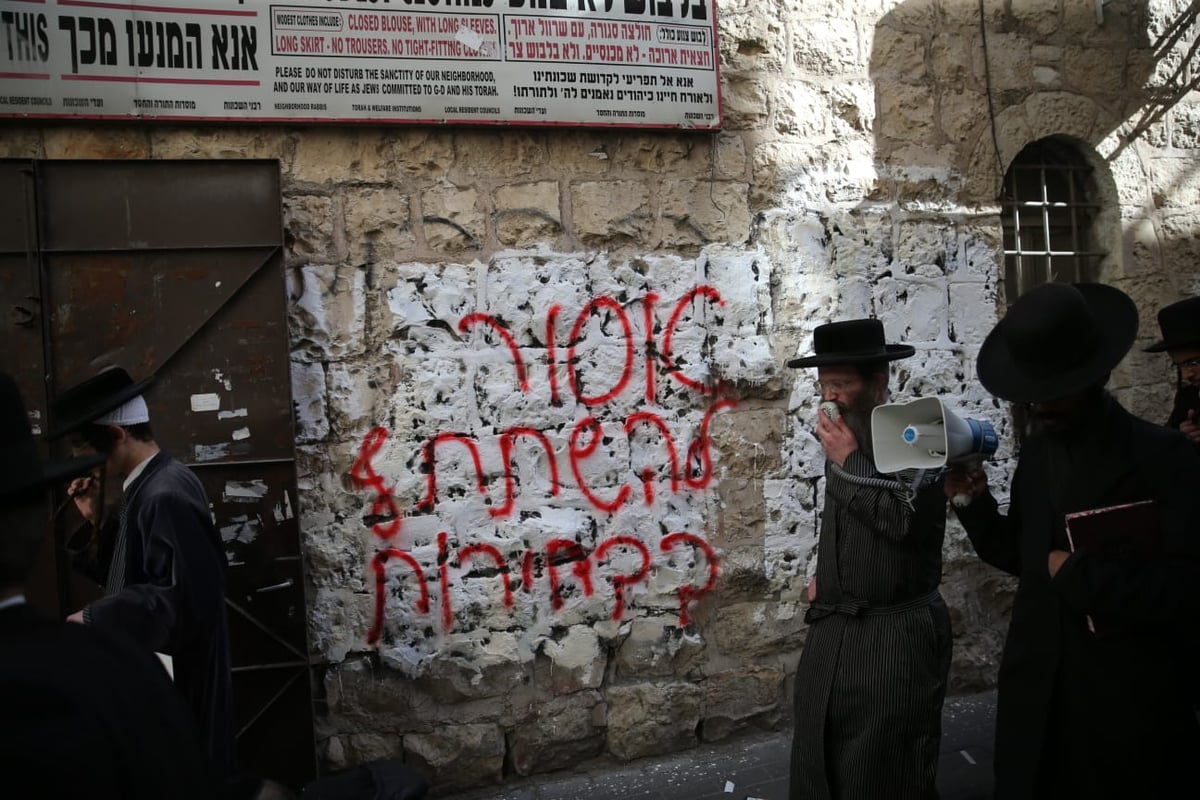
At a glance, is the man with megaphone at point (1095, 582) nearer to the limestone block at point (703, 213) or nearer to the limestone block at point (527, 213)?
the limestone block at point (703, 213)

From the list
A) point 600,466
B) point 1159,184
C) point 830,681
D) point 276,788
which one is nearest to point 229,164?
point 600,466

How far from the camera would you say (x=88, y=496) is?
2814 millimetres

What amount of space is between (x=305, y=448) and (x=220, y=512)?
444mm

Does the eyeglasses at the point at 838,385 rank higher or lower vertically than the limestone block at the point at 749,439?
higher

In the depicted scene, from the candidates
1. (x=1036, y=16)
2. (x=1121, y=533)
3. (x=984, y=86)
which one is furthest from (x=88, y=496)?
(x=1036, y=16)

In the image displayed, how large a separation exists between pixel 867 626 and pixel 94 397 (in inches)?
100

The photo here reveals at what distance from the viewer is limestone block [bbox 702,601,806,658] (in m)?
4.24

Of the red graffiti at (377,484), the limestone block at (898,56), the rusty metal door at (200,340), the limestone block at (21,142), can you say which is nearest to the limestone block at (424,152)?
the rusty metal door at (200,340)

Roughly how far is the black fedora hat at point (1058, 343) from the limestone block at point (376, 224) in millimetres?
2606

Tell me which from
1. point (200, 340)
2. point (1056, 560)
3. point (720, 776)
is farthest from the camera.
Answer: point (720, 776)

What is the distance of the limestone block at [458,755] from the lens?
3.82 metres

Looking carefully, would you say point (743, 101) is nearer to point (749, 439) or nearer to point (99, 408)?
point (749, 439)

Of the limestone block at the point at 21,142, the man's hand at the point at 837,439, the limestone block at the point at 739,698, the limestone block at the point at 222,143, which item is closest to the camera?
the man's hand at the point at 837,439

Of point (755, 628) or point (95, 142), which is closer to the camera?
point (95, 142)
